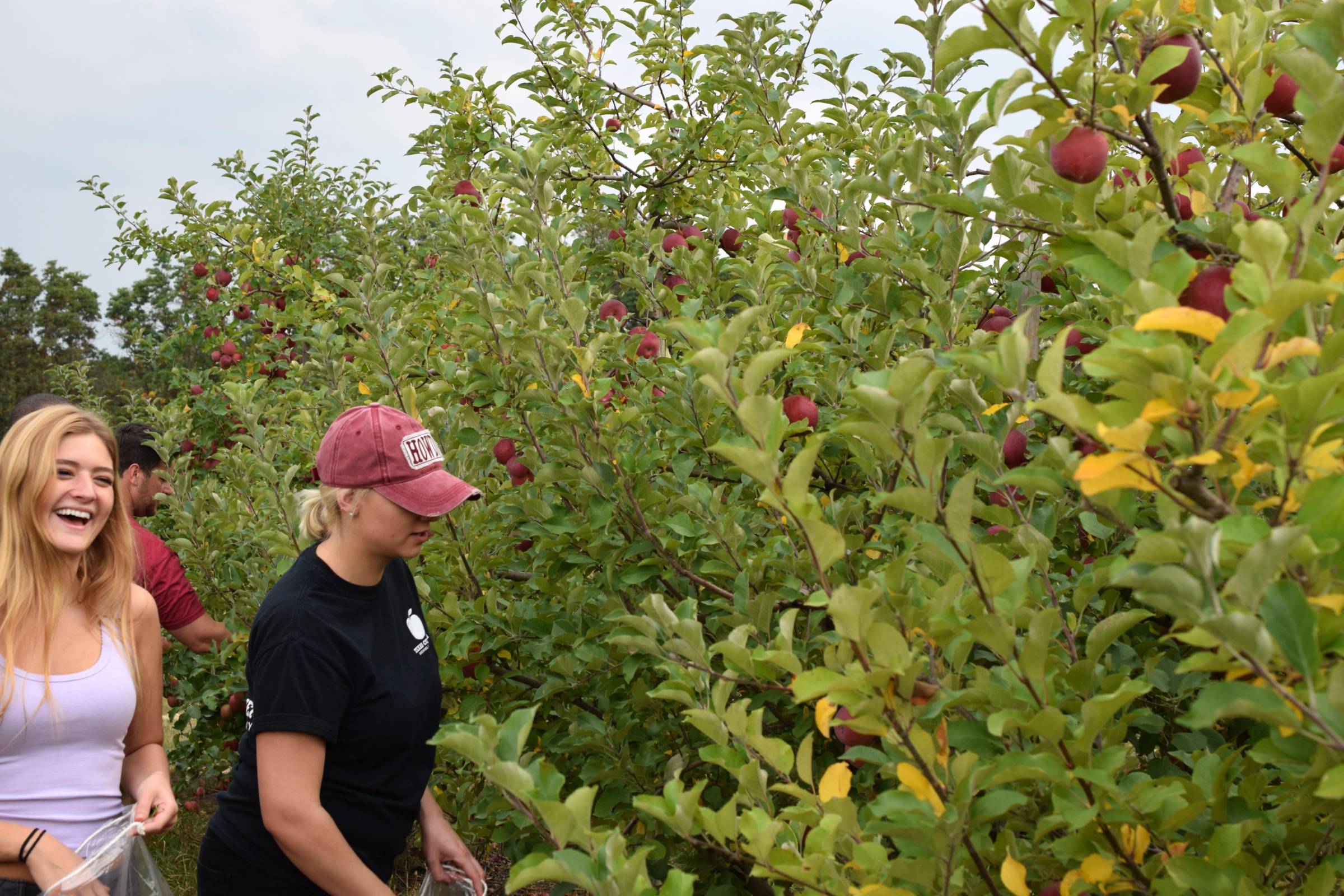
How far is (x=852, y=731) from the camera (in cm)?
151

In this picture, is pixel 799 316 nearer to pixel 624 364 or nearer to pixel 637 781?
pixel 624 364

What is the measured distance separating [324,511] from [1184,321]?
1698 millimetres

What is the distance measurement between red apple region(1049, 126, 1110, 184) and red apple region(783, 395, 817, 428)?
80 centimetres

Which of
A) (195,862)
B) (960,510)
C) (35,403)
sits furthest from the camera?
(195,862)

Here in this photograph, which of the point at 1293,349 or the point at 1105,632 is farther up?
the point at 1293,349

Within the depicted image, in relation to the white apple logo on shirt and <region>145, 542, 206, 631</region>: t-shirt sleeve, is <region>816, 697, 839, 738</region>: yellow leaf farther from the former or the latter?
<region>145, 542, 206, 631</region>: t-shirt sleeve

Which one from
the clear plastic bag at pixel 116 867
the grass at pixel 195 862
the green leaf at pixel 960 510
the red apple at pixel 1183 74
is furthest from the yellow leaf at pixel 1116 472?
the grass at pixel 195 862

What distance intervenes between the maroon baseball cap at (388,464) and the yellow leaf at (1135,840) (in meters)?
1.32

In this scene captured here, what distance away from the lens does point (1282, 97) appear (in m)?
1.74

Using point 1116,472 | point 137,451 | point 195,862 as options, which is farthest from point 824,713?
point 195,862

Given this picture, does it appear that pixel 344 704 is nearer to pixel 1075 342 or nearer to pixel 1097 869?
pixel 1097 869

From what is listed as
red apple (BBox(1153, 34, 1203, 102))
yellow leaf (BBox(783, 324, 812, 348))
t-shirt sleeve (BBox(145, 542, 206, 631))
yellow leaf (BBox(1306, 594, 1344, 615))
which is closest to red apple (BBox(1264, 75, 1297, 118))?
red apple (BBox(1153, 34, 1203, 102))

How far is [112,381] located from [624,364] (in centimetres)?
3661

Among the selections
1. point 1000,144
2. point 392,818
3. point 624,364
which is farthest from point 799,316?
point 392,818
